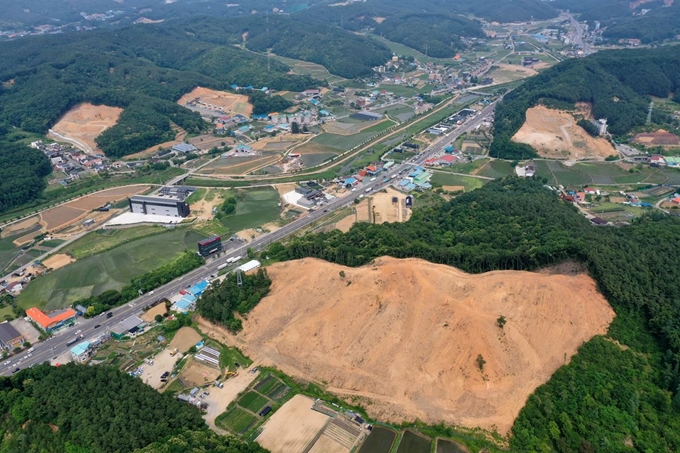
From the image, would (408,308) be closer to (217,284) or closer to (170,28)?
(217,284)

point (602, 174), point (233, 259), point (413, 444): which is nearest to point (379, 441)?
point (413, 444)

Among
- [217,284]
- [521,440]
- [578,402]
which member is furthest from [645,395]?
[217,284]

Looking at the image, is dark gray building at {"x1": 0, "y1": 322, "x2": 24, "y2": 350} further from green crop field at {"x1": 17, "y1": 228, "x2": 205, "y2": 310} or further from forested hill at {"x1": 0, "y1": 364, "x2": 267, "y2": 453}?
forested hill at {"x1": 0, "y1": 364, "x2": 267, "y2": 453}

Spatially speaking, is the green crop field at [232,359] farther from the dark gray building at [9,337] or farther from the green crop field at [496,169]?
the green crop field at [496,169]

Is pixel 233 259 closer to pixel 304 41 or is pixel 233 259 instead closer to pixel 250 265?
pixel 250 265

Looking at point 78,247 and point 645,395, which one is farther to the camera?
point 78,247

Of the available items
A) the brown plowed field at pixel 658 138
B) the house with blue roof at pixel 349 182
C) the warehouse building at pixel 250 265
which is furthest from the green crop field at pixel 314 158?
the brown plowed field at pixel 658 138
